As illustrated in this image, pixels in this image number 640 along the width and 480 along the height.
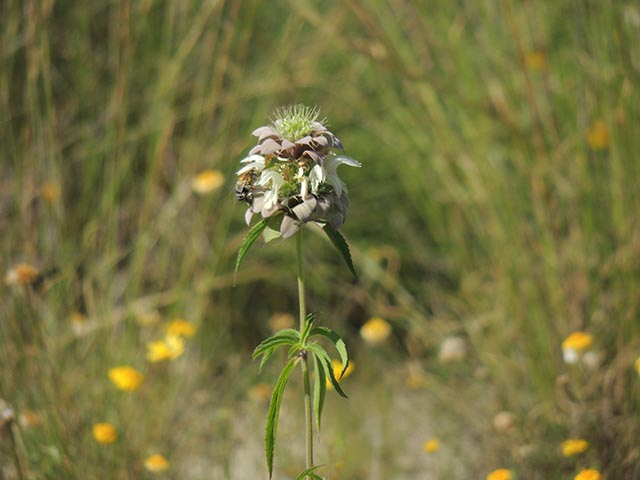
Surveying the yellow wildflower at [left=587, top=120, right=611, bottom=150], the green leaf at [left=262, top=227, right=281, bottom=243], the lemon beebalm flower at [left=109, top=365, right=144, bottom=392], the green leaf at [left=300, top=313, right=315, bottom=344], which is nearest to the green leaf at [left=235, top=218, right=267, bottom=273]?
the green leaf at [left=262, top=227, right=281, bottom=243]

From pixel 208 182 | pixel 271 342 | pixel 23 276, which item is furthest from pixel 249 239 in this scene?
pixel 208 182

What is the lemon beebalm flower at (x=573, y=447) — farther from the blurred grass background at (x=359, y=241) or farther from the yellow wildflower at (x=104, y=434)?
the yellow wildflower at (x=104, y=434)

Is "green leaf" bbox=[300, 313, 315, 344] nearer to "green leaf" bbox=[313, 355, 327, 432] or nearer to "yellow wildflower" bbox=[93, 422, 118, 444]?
"green leaf" bbox=[313, 355, 327, 432]

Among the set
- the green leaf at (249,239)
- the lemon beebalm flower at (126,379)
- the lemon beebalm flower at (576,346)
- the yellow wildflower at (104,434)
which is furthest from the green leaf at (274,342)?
the lemon beebalm flower at (576,346)

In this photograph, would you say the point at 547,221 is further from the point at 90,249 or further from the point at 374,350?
the point at 90,249

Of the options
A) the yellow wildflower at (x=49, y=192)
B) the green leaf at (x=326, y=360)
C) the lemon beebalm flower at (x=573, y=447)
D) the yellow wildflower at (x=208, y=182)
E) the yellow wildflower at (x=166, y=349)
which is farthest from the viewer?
the yellow wildflower at (x=208, y=182)

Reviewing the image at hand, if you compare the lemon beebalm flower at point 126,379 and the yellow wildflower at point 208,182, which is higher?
the yellow wildflower at point 208,182
